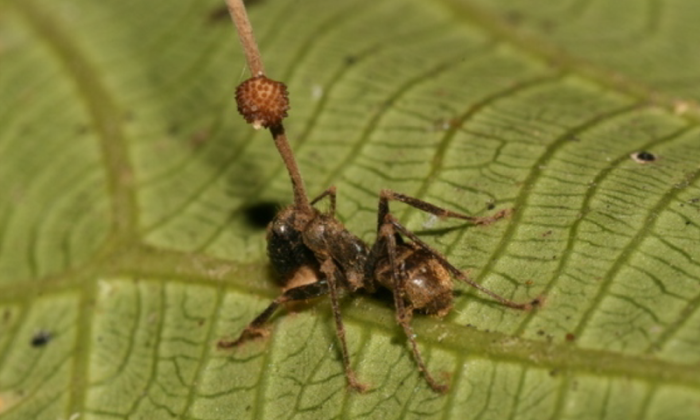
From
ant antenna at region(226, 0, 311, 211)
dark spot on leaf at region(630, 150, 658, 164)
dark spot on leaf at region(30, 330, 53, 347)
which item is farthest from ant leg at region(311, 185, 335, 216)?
dark spot on leaf at region(30, 330, 53, 347)

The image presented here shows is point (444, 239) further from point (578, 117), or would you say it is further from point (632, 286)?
point (578, 117)

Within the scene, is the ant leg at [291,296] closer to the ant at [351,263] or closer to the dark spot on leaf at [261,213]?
the ant at [351,263]

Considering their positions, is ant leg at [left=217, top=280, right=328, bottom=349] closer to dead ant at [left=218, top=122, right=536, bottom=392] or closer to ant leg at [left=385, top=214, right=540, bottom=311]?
dead ant at [left=218, top=122, right=536, bottom=392]

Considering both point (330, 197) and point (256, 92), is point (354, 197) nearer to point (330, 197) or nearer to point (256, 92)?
point (330, 197)

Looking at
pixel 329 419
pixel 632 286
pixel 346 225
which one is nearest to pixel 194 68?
pixel 346 225

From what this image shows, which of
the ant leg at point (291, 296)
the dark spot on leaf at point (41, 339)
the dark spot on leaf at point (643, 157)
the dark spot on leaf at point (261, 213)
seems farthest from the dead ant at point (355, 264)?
the dark spot on leaf at point (41, 339)

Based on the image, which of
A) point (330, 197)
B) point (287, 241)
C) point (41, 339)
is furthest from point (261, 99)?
point (41, 339)
